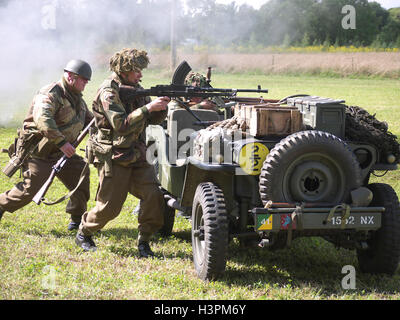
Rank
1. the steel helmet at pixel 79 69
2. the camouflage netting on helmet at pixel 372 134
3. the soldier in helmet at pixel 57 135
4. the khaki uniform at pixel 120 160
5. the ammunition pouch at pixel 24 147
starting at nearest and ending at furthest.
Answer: the camouflage netting on helmet at pixel 372 134
the khaki uniform at pixel 120 160
the soldier in helmet at pixel 57 135
the steel helmet at pixel 79 69
the ammunition pouch at pixel 24 147

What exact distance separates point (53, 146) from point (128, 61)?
61.6 inches

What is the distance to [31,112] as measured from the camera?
6.74 metres

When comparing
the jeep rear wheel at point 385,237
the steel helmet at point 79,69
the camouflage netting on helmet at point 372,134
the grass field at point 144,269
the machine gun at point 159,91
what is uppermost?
the steel helmet at point 79,69

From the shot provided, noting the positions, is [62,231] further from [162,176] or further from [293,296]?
[293,296]

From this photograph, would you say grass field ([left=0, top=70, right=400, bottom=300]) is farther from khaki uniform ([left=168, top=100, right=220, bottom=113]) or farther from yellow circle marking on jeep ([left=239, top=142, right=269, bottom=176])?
khaki uniform ([left=168, top=100, right=220, bottom=113])

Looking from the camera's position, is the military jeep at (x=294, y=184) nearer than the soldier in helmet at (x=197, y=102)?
Yes

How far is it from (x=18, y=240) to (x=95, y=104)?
180 cm

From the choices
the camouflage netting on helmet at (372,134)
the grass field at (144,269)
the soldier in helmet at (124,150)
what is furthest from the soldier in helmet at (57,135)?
the camouflage netting on helmet at (372,134)

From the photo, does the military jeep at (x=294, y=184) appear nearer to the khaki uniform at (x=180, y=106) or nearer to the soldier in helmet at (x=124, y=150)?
the soldier in helmet at (x=124, y=150)

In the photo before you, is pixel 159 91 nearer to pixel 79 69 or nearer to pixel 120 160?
pixel 120 160

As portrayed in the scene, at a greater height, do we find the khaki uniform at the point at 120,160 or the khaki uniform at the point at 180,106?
the khaki uniform at the point at 180,106

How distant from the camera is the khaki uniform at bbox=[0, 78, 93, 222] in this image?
646 cm

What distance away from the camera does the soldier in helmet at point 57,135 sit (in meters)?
6.41

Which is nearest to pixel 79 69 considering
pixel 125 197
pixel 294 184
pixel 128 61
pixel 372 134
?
pixel 128 61
